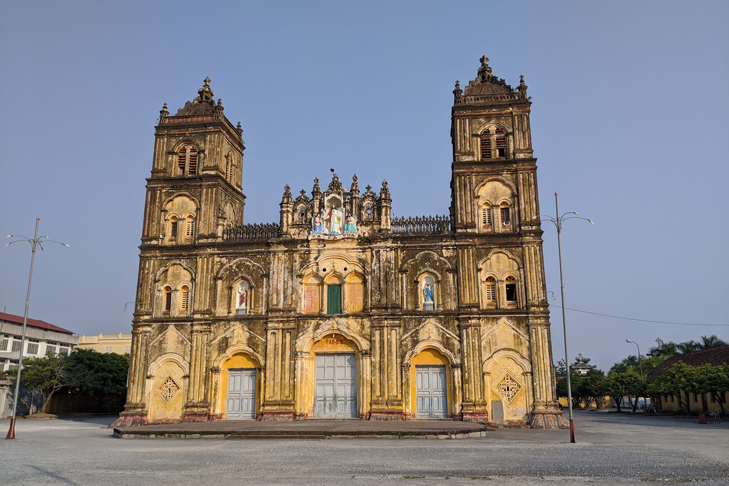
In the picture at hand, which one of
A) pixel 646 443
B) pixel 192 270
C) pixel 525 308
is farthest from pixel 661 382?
pixel 192 270

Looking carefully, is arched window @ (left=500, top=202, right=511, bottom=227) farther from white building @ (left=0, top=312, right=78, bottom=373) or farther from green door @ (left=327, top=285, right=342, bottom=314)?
white building @ (left=0, top=312, right=78, bottom=373)

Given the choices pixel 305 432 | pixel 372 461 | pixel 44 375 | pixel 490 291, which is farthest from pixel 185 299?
pixel 372 461

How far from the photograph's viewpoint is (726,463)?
15680 mm

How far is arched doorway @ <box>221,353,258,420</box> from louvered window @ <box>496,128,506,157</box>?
17805 mm

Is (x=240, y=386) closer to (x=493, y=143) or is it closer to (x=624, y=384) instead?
(x=493, y=143)

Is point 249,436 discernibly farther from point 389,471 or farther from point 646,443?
point 646,443

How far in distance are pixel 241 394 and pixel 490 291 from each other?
1450 centimetres

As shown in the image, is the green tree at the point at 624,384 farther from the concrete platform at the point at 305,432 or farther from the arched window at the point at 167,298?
the arched window at the point at 167,298

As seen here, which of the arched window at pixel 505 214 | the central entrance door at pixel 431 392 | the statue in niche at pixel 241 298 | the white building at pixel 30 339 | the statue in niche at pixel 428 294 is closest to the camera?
the central entrance door at pixel 431 392

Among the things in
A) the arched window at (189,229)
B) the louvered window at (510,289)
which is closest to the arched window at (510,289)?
the louvered window at (510,289)

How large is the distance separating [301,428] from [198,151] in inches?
719

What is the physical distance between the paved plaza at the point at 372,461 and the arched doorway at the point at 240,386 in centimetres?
750

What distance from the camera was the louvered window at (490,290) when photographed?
3148cm

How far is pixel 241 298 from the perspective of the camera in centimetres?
3347
